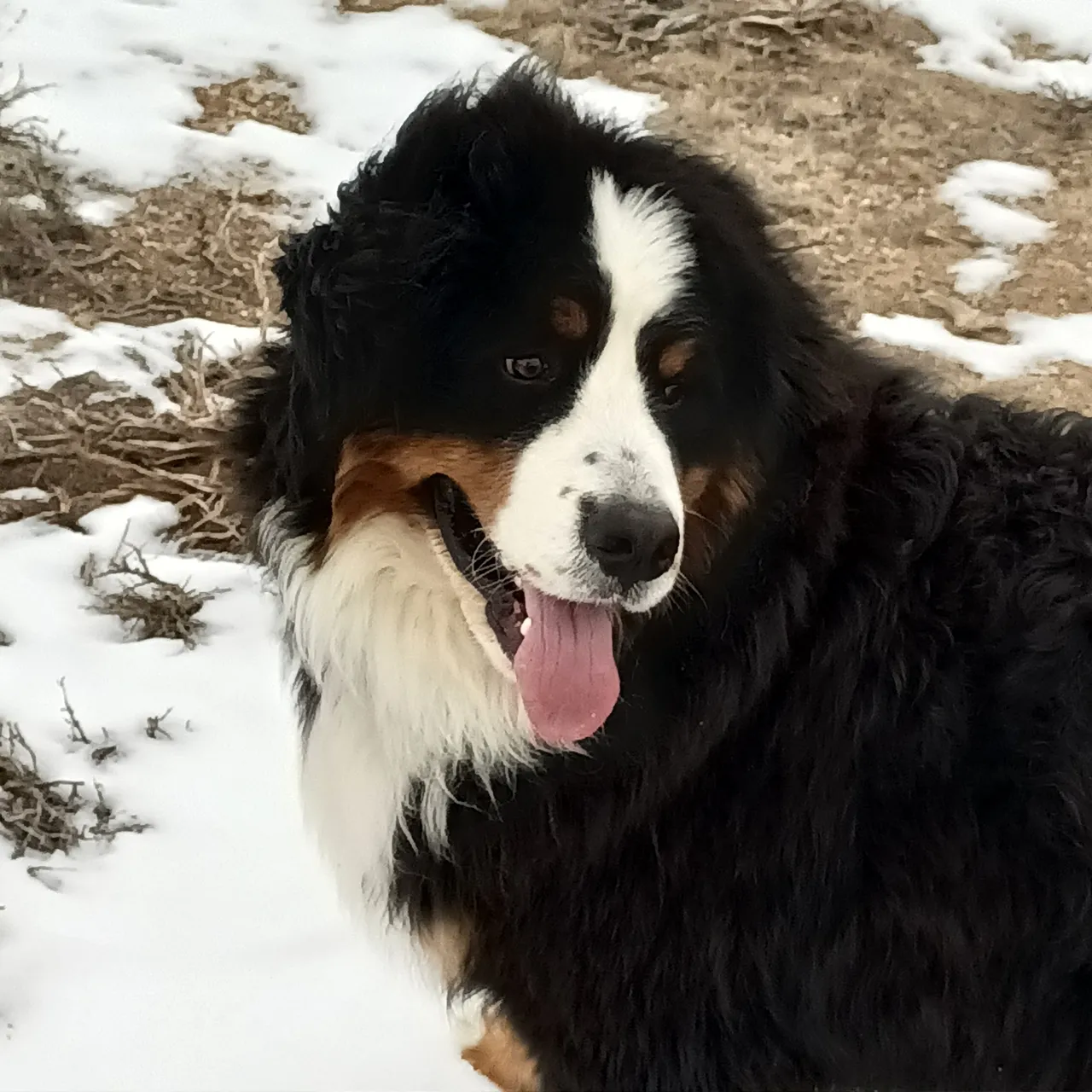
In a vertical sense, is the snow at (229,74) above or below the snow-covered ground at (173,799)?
above

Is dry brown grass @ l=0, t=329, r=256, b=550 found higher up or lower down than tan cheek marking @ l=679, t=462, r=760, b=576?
lower down

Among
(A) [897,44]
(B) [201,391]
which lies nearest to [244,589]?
(B) [201,391]

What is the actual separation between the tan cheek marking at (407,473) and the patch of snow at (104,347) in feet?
7.21

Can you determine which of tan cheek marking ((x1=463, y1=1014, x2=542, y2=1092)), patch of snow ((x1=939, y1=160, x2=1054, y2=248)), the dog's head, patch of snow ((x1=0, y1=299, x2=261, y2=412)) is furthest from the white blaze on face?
patch of snow ((x1=939, y1=160, x2=1054, y2=248))

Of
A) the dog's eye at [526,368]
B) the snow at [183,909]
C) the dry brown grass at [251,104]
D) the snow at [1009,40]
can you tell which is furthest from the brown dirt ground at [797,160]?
the dog's eye at [526,368]

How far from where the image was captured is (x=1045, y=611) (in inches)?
71.9

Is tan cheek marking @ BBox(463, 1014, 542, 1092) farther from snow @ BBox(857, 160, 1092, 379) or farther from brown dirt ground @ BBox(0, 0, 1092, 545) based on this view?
snow @ BBox(857, 160, 1092, 379)

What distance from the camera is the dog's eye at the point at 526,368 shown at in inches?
71.7

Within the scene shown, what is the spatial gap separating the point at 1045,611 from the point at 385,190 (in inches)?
46.8

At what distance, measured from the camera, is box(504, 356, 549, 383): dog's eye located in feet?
5.98

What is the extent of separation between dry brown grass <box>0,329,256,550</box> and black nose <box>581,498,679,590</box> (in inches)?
79.2

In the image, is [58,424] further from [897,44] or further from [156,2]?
[897,44]

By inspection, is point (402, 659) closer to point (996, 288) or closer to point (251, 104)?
point (996, 288)

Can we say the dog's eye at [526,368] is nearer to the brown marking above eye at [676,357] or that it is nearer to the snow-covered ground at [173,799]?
the brown marking above eye at [676,357]
